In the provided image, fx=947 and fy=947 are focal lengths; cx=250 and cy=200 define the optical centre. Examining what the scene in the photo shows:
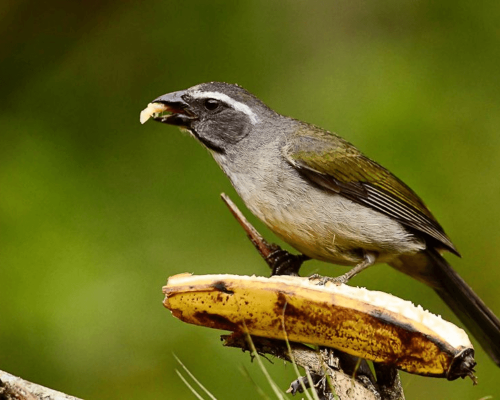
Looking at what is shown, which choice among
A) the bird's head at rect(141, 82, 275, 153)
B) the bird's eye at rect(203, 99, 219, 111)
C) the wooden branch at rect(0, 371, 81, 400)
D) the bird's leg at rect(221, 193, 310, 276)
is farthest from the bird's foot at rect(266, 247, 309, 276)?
the wooden branch at rect(0, 371, 81, 400)

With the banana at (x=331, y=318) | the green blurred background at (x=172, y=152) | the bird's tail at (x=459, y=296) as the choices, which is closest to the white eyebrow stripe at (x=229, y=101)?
the bird's tail at (x=459, y=296)

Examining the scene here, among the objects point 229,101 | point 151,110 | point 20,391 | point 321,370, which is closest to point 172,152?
point 229,101

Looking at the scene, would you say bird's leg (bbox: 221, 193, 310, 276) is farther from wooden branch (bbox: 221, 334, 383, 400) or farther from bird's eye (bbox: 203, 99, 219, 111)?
wooden branch (bbox: 221, 334, 383, 400)

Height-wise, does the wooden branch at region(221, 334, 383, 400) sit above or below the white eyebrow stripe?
below

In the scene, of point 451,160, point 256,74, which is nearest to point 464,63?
point 451,160

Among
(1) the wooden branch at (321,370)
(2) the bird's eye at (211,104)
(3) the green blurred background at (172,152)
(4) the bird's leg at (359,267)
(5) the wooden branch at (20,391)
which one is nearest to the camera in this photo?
(5) the wooden branch at (20,391)

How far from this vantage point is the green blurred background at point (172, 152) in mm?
5582

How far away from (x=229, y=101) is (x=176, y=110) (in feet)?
0.91

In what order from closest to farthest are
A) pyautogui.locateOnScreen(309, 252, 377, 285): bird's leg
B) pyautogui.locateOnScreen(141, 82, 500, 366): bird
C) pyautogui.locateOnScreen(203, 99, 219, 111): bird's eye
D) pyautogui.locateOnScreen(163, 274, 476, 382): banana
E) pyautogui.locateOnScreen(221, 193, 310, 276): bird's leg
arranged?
1. pyautogui.locateOnScreen(163, 274, 476, 382): banana
2. pyautogui.locateOnScreen(309, 252, 377, 285): bird's leg
3. pyautogui.locateOnScreen(221, 193, 310, 276): bird's leg
4. pyautogui.locateOnScreen(141, 82, 500, 366): bird
5. pyautogui.locateOnScreen(203, 99, 219, 111): bird's eye

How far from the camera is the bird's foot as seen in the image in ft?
14.7

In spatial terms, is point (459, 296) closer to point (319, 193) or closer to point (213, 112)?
point (319, 193)

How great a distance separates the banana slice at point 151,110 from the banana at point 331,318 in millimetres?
1246

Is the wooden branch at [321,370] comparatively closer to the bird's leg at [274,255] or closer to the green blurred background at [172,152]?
the bird's leg at [274,255]

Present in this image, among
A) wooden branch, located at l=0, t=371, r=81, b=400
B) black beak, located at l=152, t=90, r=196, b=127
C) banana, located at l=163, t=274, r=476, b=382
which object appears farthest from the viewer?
black beak, located at l=152, t=90, r=196, b=127
